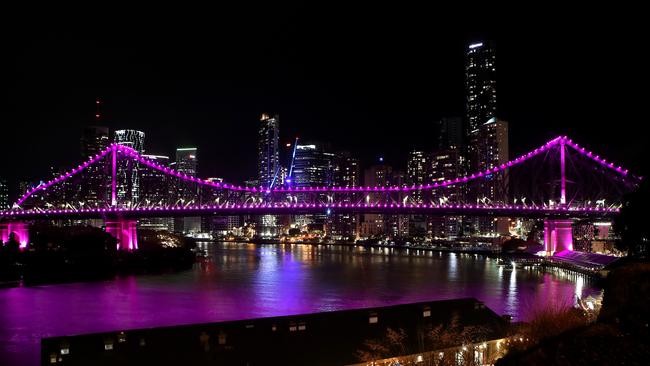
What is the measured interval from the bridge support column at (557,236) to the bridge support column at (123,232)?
29.8 m

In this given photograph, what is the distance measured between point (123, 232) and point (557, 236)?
31258 mm

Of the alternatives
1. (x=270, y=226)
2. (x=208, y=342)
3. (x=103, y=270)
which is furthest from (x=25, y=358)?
(x=270, y=226)

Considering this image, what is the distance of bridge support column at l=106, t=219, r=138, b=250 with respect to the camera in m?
46.6

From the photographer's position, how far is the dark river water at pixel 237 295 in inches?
831

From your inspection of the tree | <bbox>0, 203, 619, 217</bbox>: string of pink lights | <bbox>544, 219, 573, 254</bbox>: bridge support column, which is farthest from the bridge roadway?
the tree

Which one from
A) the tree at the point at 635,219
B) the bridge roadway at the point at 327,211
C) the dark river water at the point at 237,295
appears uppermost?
the bridge roadway at the point at 327,211

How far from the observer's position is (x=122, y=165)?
5447 cm

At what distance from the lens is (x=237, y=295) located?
91.2 feet

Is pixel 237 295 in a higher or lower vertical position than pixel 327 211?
lower

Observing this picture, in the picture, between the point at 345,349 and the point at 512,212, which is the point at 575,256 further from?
the point at 345,349

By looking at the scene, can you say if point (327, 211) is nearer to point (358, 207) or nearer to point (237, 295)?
point (358, 207)

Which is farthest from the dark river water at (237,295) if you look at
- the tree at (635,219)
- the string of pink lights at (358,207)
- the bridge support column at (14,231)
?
the bridge support column at (14,231)

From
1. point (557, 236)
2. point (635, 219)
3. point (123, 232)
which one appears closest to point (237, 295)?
point (635, 219)

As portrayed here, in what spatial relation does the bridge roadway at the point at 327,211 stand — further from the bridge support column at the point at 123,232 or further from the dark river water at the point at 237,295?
the dark river water at the point at 237,295
